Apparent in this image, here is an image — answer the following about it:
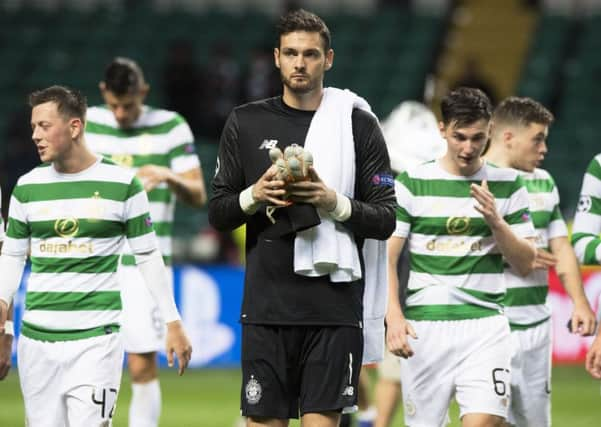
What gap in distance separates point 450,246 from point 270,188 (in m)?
1.74

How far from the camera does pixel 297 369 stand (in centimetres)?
579

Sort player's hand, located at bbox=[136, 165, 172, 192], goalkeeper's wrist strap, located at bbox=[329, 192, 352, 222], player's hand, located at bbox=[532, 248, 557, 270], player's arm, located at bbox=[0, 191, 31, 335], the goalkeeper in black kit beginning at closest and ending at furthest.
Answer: goalkeeper's wrist strap, located at bbox=[329, 192, 352, 222] < the goalkeeper in black kit < player's arm, located at bbox=[0, 191, 31, 335] < player's hand, located at bbox=[532, 248, 557, 270] < player's hand, located at bbox=[136, 165, 172, 192]

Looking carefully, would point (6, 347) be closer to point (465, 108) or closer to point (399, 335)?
point (399, 335)

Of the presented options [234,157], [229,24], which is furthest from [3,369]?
[229,24]

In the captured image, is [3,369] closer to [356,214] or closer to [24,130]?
[356,214]

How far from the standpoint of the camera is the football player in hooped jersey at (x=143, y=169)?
27.0 ft

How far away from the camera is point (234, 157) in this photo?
585cm

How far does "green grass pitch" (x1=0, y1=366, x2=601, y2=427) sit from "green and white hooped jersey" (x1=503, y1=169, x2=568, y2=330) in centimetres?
271

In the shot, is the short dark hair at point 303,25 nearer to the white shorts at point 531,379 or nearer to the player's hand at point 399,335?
the player's hand at point 399,335

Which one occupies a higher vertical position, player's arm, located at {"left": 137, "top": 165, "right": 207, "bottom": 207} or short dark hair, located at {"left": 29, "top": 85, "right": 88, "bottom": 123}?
short dark hair, located at {"left": 29, "top": 85, "right": 88, "bottom": 123}

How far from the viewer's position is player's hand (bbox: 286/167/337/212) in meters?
5.43

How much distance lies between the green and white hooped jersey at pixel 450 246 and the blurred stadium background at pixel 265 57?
710cm

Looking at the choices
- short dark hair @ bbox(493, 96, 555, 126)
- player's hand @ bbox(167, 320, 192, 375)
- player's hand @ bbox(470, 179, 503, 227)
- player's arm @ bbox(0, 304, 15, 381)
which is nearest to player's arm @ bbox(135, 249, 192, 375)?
player's hand @ bbox(167, 320, 192, 375)

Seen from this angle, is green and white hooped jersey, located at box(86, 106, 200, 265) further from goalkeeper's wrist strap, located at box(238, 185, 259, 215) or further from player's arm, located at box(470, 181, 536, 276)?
goalkeeper's wrist strap, located at box(238, 185, 259, 215)
